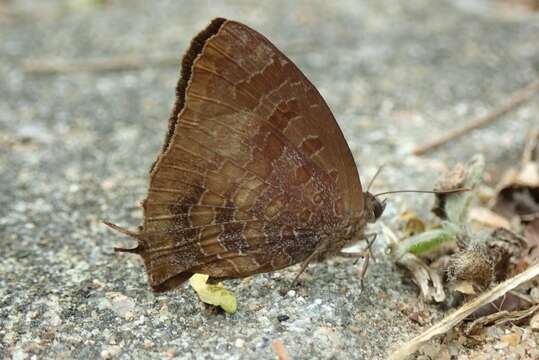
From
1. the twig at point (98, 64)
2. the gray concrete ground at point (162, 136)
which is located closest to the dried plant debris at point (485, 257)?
the gray concrete ground at point (162, 136)

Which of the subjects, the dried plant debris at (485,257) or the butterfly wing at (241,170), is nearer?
the butterfly wing at (241,170)

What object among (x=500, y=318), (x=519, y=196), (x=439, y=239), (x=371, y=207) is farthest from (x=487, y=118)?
(x=500, y=318)

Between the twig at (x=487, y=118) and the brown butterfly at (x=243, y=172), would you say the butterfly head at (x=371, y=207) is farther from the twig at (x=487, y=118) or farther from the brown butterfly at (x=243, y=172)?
the twig at (x=487, y=118)

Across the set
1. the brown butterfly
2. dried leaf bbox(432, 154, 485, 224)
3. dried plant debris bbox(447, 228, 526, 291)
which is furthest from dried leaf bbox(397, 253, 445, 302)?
the brown butterfly

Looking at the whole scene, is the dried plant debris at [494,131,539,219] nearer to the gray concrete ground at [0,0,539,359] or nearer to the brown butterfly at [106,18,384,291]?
the gray concrete ground at [0,0,539,359]

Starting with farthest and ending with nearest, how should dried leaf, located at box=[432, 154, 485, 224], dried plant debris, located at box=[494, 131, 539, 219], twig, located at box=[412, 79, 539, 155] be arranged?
twig, located at box=[412, 79, 539, 155] → dried plant debris, located at box=[494, 131, 539, 219] → dried leaf, located at box=[432, 154, 485, 224]

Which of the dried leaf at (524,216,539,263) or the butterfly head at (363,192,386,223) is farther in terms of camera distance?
the dried leaf at (524,216,539,263)

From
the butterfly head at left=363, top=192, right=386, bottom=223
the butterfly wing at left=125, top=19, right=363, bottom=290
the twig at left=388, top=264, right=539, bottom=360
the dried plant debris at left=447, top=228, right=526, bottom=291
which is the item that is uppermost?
the butterfly wing at left=125, top=19, right=363, bottom=290
